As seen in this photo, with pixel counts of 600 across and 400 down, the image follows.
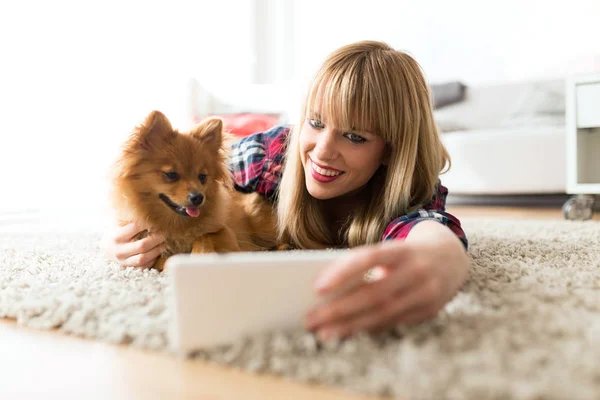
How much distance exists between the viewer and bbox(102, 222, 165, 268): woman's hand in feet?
4.13

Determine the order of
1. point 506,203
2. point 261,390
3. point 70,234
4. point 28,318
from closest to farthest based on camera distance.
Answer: point 261,390 < point 28,318 < point 70,234 < point 506,203

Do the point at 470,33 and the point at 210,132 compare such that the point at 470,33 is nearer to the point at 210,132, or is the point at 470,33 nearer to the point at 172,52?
the point at 172,52

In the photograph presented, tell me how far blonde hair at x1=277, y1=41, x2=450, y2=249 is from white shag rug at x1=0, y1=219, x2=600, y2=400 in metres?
0.26

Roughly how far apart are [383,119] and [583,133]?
6.43ft

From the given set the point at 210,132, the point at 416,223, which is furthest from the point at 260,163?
the point at 416,223

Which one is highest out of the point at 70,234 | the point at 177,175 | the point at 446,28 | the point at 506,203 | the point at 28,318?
the point at 446,28

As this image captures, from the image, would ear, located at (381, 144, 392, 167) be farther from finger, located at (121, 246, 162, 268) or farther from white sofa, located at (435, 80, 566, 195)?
white sofa, located at (435, 80, 566, 195)

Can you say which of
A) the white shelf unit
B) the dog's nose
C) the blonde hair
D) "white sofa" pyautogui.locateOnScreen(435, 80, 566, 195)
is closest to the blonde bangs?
the blonde hair

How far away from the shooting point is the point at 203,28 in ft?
16.5

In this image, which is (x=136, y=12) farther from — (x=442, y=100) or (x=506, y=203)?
(x=506, y=203)

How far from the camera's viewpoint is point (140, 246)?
1.26 metres

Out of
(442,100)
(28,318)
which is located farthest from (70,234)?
(442,100)

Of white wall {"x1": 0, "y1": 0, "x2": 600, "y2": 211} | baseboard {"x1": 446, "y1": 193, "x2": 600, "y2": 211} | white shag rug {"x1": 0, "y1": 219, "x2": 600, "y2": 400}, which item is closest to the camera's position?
white shag rug {"x1": 0, "y1": 219, "x2": 600, "y2": 400}

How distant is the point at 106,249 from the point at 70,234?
965 mm
